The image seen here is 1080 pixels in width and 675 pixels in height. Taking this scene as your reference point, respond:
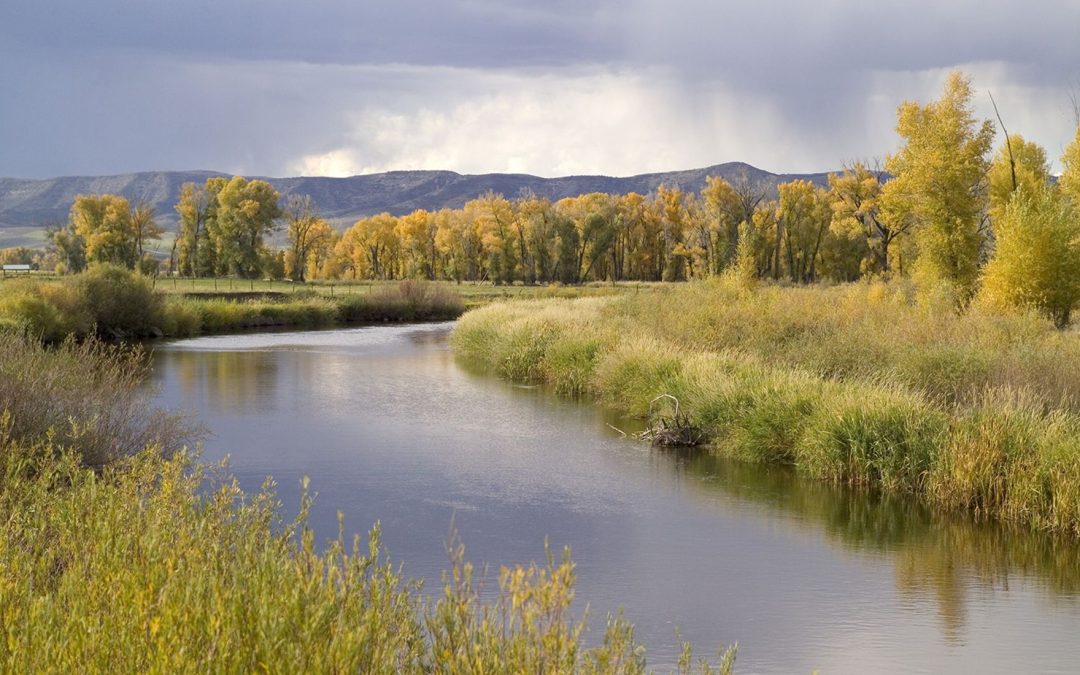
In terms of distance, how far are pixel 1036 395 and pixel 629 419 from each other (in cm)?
929

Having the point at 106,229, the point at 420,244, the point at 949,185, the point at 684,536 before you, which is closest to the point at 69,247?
the point at 106,229

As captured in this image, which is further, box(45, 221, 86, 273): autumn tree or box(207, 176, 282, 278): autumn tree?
box(45, 221, 86, 273): autumn tree

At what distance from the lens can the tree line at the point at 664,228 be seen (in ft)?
134

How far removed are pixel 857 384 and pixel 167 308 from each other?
39.9 meters

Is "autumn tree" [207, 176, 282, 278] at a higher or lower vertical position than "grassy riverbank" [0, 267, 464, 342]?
higher

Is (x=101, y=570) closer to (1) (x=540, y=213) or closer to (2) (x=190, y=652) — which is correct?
(2) (x=190, y=652)

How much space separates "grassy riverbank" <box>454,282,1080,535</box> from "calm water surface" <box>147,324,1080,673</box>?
0.66 meters

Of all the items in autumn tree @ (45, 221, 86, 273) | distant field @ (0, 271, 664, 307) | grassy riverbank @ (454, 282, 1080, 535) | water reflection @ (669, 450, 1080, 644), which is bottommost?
water reflection @ (669, 450, 1080, 644)

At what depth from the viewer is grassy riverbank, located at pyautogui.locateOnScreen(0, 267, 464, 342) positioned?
1586 inches

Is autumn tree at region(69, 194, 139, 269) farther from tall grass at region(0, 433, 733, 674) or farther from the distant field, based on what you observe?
tall grass at region(0, 433, 733, 674)

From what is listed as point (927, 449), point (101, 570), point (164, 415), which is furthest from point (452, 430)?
point (101, 570)

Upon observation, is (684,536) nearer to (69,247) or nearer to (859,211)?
(859,211)

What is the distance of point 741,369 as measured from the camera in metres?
21.4

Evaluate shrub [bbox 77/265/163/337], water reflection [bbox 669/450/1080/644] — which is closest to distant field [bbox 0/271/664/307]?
shrub [bbox 77/265/163/337]
